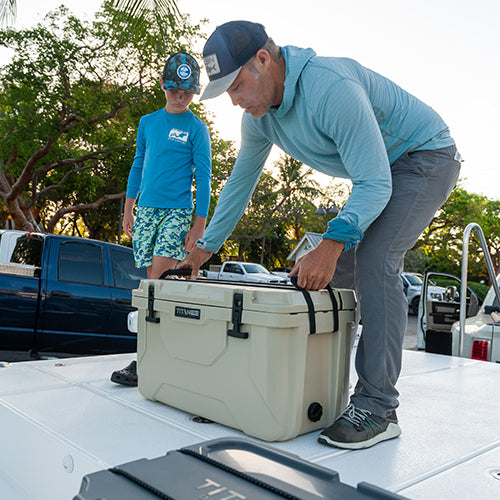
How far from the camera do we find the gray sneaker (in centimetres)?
172

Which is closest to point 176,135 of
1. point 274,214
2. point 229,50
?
point 229,50

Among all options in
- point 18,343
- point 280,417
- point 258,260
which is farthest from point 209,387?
point 258,260

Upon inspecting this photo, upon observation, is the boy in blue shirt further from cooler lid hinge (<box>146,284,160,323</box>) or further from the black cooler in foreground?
the black cooler in foreground

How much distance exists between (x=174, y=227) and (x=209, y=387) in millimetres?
1173

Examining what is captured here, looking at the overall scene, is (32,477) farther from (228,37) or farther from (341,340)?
(228,37)

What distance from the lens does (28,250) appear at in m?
5.88

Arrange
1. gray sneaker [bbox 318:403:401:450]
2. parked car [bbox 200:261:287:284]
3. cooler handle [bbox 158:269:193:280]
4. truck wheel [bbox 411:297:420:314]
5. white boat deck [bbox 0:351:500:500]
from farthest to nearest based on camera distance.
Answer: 1. parked car [bbox 200:261:287:284]
2. truck wheel [bbox 411:297:420:314]
3. cooler handle [bbox 158:269:193:280]
4. gray sneaker [bbox 318:403:401:450]
5. white boat deck [bbox 0:351:500:500]

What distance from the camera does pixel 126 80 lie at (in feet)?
57.9

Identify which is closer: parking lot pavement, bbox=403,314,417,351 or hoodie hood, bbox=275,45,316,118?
hoodie hood, bbox=275,45,316,118

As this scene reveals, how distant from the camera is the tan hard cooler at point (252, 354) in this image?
1750 millimetres

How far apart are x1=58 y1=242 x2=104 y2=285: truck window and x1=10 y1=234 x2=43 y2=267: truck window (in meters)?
0.24

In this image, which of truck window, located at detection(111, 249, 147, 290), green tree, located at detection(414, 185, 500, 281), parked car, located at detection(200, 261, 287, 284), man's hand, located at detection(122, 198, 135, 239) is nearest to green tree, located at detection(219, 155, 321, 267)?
green tree, located at detection(414, 185, 500, 281)

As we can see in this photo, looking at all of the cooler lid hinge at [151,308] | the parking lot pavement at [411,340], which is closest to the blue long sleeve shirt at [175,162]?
the cooler lid hinge at [151,308]

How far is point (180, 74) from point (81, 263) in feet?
11.6
